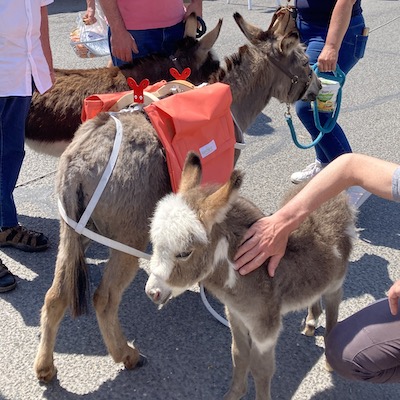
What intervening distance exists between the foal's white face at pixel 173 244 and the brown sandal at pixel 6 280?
178 centimetres

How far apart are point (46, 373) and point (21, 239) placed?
52.9 inches

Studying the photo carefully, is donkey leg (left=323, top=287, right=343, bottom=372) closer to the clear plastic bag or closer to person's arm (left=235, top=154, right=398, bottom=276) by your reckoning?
person's arm (left=235, top=154, right=398, bottom=276)

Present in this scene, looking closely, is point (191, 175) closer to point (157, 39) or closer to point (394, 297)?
point (394, 297)

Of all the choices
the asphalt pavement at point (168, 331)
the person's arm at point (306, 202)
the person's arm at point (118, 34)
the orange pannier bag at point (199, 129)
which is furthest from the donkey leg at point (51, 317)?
the person's arm at point (118, 34)

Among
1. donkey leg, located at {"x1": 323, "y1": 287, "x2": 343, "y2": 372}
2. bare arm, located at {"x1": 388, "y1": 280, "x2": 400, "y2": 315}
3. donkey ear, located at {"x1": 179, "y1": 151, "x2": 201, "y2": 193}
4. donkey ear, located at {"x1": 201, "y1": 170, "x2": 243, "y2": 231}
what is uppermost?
donkey ear, located at {"x1": 201, "y1": 170, "x2": 243, "y2": 231}

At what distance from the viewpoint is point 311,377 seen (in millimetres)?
3023

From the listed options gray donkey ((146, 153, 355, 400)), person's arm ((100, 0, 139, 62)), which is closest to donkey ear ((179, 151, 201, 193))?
gray donkey ((146, 153, 355, 400))

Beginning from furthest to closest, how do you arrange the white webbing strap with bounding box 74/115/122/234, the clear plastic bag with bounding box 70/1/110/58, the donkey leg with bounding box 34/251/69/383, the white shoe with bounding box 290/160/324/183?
the clear plastic bag with bounding box 70/1/110/58
the white shoe with bounding box 290/160/324/183
the donkey leg with bounding box 34/251/69/383
the white webbing strap with bounding box 74/115/122/234

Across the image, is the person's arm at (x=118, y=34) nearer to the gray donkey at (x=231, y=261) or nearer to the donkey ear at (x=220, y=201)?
the gray donkey at (x=231, y=261)

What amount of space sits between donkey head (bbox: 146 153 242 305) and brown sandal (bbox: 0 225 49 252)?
2.07m

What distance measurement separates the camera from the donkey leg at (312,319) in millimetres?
3250

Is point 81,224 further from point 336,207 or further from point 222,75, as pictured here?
point 222,75

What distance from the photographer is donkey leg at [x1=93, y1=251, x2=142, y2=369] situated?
9.34 feet

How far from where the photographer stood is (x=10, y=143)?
371 centimetres
